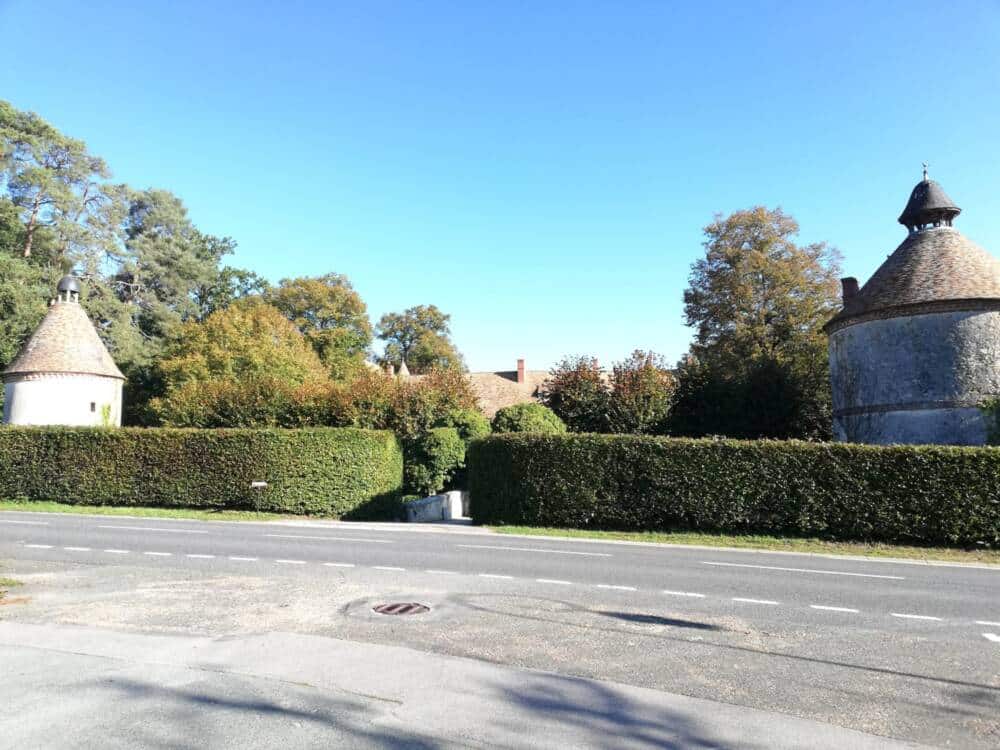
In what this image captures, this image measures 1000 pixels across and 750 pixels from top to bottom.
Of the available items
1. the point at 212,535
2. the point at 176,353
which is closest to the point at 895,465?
the point at 212,535

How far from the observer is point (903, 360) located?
27.8 m

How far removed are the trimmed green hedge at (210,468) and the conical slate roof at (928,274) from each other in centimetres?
2044

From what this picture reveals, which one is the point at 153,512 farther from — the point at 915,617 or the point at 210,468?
the point at 915,617

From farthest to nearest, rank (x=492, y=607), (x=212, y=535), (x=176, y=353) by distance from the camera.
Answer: (x=176, y=353) → (x=212, y=535) → (x=492, y=607)

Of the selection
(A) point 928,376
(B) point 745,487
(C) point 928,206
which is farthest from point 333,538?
(C) point 928,206

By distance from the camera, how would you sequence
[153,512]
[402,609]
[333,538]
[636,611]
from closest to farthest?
[402,609] < [636,611] < [333,538] < [153,512]

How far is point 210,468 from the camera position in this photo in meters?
24.8

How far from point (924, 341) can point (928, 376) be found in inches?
54.4

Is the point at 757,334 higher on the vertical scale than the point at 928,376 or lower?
higher

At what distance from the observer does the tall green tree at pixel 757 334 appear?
3525 centimetres

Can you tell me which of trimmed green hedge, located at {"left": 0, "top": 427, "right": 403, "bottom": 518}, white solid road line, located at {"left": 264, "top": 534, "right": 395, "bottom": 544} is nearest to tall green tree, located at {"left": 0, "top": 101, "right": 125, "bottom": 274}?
trimmed green hedge, located at {"left": 0, "top": 427, "right": 403, "bottom": 518}

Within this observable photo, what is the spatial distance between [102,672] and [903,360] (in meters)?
29.1

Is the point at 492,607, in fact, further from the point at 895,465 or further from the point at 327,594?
the point at 895,465

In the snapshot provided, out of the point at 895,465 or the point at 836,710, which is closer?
the point at 836,710
